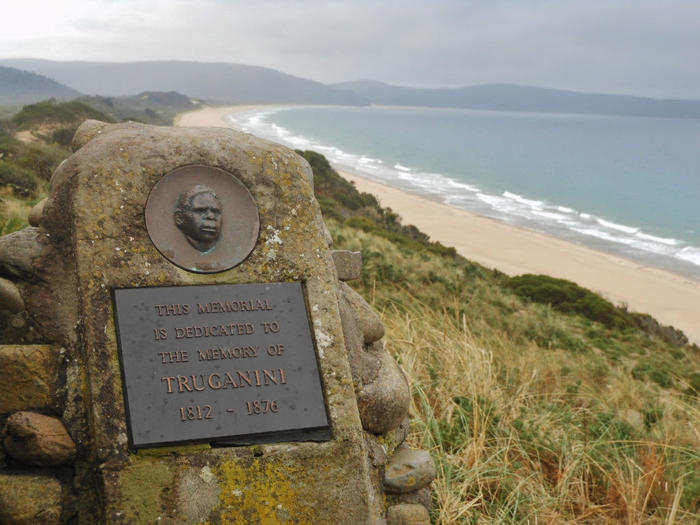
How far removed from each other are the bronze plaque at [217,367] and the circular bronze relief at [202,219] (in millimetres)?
175

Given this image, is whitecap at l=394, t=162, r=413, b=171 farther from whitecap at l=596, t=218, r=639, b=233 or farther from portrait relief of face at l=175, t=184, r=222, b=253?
portrait relief of face at l=175, t=184, r=222, b=253

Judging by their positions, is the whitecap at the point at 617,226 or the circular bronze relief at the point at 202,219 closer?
the circular bronze relief at the point at 202,219

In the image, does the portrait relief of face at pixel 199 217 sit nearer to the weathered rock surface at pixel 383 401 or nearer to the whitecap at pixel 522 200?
the weathered rock surface at pixel 383 401

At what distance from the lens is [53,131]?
20203 mm

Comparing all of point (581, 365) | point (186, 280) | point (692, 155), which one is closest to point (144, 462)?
point (186, 280)

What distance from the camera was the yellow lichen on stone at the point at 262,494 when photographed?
2508 millimetres

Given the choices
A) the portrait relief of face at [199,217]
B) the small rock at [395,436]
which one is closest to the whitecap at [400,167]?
the small rock at [395,436]

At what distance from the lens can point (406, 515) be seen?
9.91ft

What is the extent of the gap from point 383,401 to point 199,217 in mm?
1309

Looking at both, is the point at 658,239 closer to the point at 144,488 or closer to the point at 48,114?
the point at 48,114

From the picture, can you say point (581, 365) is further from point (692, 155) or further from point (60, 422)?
point (692, 155)

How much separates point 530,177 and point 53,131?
3262 centimetres

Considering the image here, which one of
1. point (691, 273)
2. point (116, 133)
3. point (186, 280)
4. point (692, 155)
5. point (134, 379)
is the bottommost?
point (691, 273)

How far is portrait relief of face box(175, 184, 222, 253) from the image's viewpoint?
2971 millimetres
